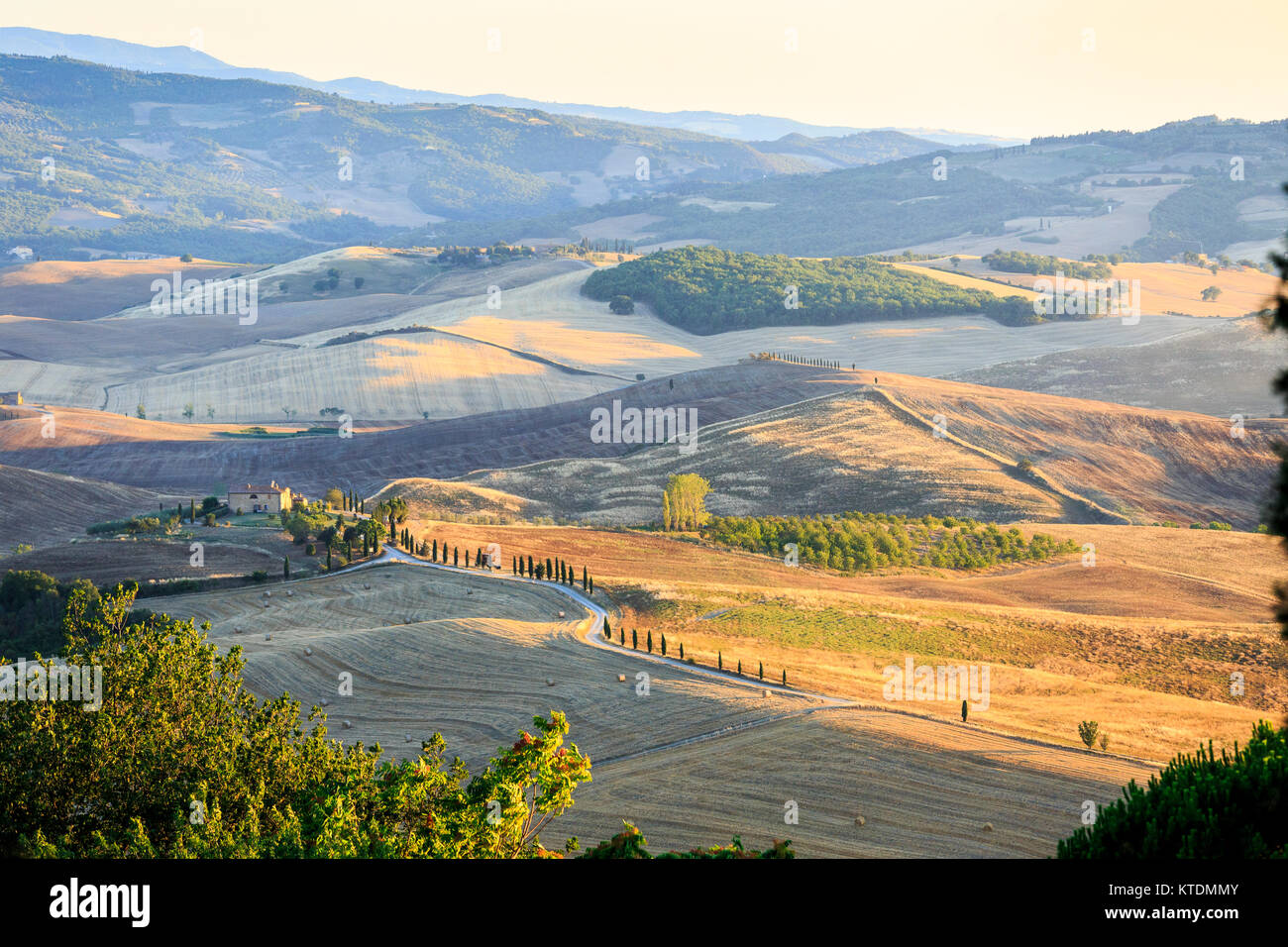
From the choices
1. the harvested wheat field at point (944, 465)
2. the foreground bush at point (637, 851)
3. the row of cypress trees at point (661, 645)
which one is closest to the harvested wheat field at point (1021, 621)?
the row of cypress trees at point (661, 645)

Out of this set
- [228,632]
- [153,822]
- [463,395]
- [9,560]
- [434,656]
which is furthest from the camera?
[463,395]

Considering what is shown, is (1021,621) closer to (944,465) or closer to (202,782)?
(944,465)

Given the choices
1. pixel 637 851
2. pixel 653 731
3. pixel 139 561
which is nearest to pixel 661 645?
pixel 653 731

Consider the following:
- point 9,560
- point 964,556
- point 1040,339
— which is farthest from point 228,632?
point 1040,339
